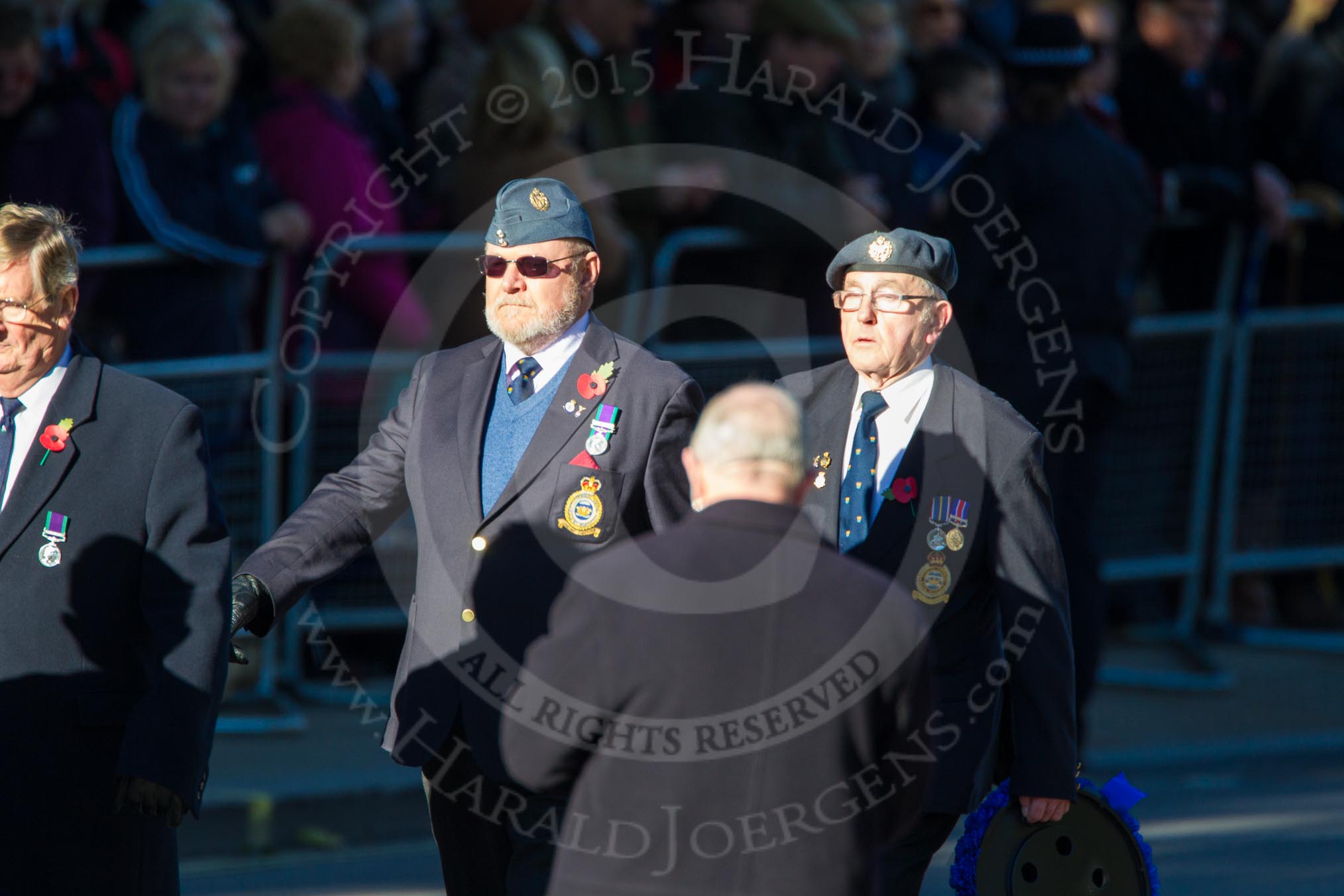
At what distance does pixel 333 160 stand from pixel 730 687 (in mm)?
5240

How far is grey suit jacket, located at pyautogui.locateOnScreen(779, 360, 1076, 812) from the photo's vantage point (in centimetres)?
474

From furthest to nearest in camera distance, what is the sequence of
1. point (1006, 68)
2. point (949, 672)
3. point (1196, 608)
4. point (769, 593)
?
point (1196, 608)
point (1006, 68)
point (949, 672)
point (769, 593)

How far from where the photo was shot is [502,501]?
4.79 m

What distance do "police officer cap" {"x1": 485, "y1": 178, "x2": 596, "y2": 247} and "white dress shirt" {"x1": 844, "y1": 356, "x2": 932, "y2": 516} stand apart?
2.54 ft

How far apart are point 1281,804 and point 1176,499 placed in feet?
6.84

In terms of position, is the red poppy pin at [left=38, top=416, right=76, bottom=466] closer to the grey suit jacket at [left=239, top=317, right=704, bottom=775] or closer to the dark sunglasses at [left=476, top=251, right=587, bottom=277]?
A: the grey suit jacket at [left=239, top=317, right=704, bottom=775]

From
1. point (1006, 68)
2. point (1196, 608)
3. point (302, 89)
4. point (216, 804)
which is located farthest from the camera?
point (1196, 608)

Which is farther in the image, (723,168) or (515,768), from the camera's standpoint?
(723,168)

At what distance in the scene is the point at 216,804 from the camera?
7340 mm

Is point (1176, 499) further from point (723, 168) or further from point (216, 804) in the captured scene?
point (216, 804)

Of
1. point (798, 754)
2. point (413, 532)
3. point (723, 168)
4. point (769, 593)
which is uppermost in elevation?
point (723, 168)

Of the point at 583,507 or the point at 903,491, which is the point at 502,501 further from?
the point at 903,491

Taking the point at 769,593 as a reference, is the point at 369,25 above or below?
above

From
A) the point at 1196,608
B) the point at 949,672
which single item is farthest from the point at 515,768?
the point at 1196,608
